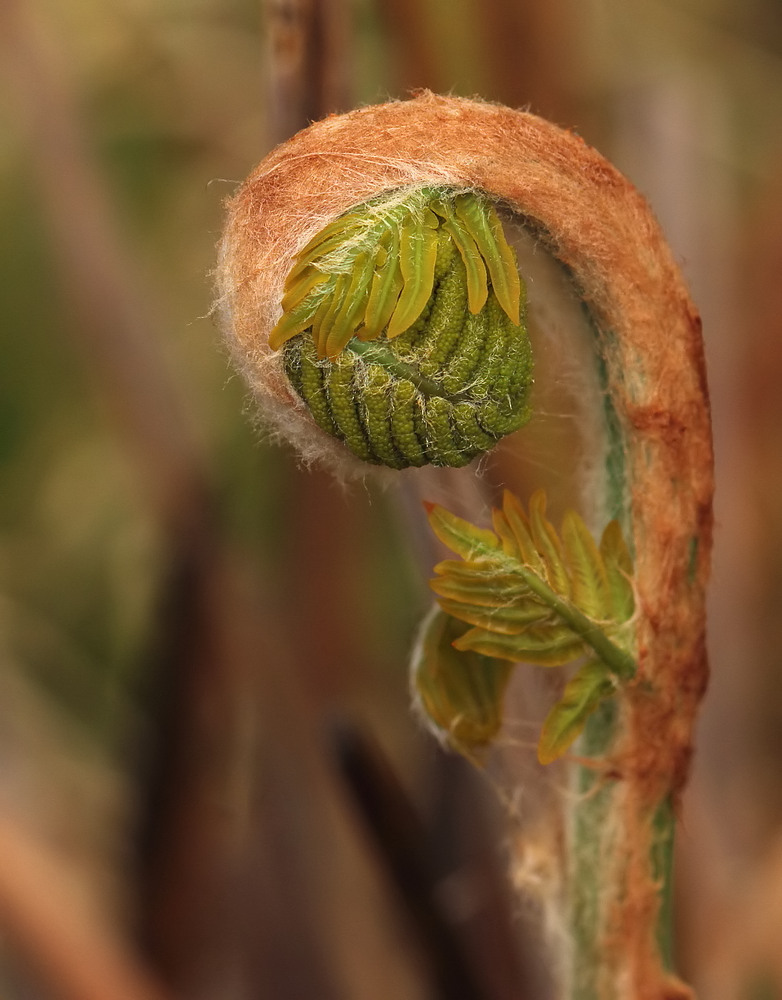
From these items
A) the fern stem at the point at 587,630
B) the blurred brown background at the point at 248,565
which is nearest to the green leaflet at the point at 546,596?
the fern stem at the point at 587,630

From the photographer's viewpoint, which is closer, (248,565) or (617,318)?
(617,318)

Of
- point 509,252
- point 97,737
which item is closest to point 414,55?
point 509,252

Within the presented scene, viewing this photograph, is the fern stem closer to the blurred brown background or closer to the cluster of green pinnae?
the cluster of green pinnae

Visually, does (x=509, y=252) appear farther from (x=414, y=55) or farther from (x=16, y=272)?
(x=16, y=272)

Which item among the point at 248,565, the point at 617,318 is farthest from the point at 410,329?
the point at 248,565

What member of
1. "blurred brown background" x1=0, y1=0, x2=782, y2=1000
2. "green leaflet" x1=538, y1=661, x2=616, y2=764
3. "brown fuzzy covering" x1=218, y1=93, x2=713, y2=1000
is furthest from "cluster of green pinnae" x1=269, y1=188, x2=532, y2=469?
"blurred brown background" x1=0, y1=0, x2=782, y2=1000

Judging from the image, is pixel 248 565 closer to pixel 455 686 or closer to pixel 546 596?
pixel 455 686
